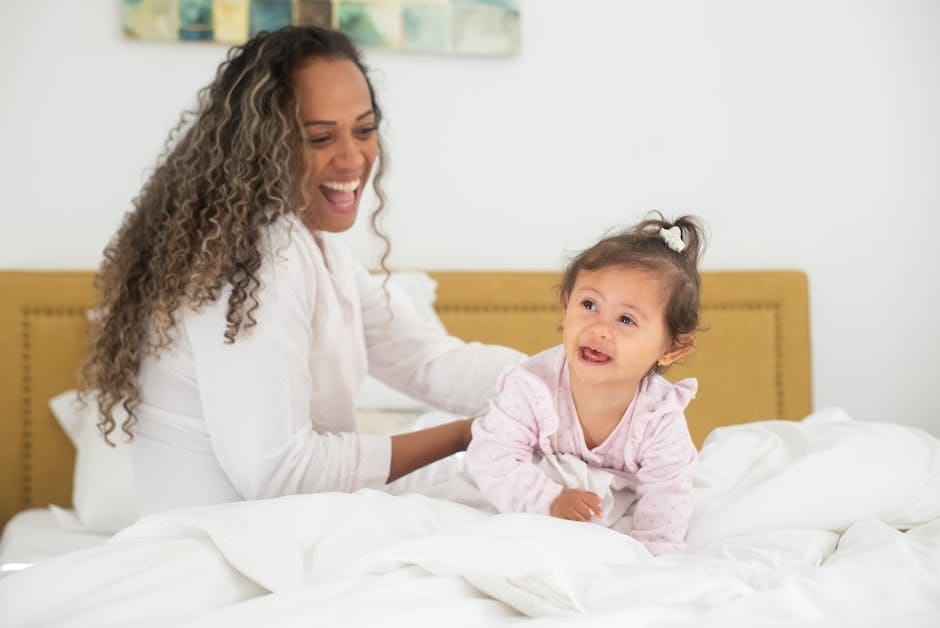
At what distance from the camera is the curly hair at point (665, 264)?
5.15 feet

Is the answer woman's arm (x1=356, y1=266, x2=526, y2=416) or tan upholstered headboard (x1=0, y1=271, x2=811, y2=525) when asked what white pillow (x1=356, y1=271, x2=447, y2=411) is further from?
woman's arm (x1=356, y1=266, x2=526, y2=416)

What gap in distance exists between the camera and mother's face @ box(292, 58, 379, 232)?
190 centimetres

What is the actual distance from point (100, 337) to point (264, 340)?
38cm

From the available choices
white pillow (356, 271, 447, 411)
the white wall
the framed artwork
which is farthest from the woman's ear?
the framed artwork

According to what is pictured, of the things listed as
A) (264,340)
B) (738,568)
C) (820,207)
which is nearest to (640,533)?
(738,568)

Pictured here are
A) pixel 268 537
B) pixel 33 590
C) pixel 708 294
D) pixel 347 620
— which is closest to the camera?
pixel 347 620

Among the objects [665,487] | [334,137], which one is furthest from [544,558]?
[334,137]

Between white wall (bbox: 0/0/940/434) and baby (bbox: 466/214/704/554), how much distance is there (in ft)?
4.80

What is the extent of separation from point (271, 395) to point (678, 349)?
63 cm

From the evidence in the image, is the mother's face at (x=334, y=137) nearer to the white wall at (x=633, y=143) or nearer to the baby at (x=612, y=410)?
the baby at (x=612, y=410)

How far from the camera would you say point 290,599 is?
117cm

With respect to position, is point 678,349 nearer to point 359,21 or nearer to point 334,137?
point 334,137

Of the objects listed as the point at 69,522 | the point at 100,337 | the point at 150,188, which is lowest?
the point at 69,522

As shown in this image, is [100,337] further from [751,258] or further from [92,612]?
[751,258]
